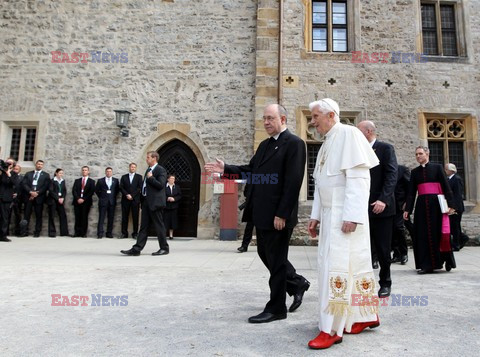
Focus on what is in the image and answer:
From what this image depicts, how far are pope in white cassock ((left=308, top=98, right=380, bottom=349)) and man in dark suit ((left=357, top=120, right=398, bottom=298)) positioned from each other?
1212 millimetres

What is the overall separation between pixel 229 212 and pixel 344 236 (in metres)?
7.10

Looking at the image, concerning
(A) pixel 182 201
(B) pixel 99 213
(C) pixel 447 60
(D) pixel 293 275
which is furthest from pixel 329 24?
(D) pixel 293 275

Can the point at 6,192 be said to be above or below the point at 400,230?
above

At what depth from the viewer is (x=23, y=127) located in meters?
10.8

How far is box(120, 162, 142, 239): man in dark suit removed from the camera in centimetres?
988

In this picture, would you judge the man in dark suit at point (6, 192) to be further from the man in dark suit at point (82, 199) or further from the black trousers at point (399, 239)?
the black trousers at point (399, 239)

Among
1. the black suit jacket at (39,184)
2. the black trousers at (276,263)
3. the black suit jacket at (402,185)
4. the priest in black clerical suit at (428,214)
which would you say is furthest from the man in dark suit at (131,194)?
the black trousers at (276,263)

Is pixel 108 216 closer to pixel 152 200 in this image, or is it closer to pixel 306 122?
pixel 152 200

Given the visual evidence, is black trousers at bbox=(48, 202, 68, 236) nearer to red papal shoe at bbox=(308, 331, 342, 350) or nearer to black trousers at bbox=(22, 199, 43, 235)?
black trousers at bbox=(22, 199, 43, 235)

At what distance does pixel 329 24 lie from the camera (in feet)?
33.7

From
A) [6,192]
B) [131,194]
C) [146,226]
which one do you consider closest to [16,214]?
[6,192]

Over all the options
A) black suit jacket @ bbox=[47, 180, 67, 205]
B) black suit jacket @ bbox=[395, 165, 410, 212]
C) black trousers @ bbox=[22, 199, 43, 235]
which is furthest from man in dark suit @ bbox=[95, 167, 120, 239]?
black suit jacket @ bbox=[395, 165, 410, 212]

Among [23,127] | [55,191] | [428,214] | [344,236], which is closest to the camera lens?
[344,236]

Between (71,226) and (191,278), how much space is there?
6.85m
